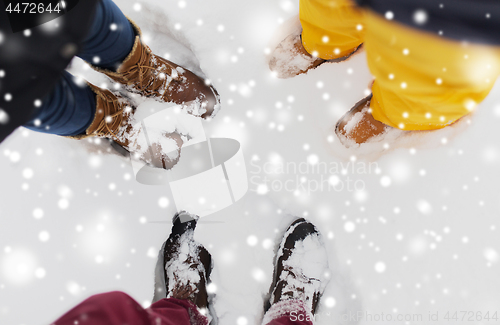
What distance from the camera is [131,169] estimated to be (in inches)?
42.5

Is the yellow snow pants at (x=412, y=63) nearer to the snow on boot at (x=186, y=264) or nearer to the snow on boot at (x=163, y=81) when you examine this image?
the snow on boot at (x=163, y=81)

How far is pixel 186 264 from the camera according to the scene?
1.08 metres

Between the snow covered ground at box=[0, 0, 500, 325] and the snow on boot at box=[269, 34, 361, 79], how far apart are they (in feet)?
0.12

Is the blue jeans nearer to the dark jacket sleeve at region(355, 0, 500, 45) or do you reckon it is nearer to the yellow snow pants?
the yellow snow pants

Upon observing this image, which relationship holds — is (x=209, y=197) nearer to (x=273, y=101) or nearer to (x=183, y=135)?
(x=183, y=135)

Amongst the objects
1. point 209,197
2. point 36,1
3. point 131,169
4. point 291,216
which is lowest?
point 291,216

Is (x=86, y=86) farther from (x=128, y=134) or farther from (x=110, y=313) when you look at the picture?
(x=110, y=313)

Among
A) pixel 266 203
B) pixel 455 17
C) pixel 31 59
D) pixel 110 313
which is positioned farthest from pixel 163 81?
pixel 455 17

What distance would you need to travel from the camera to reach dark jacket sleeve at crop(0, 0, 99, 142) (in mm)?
463

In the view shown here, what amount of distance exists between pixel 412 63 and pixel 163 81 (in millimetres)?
727

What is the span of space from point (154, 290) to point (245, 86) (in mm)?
880

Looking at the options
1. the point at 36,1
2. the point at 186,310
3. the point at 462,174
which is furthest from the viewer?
the point at 462,174

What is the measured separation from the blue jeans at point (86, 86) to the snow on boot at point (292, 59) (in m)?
0.50

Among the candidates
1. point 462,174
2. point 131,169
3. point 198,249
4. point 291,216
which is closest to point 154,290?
point 198,249
